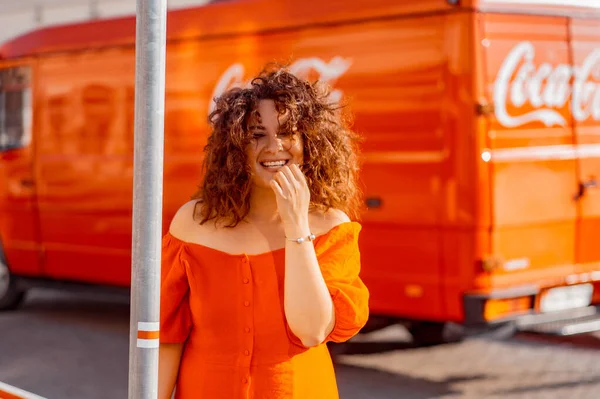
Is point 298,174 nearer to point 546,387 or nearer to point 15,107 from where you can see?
point 546,387

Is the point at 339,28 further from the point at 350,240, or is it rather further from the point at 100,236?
the point at 350,240

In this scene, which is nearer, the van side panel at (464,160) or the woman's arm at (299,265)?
the woman's arm at (299,265)

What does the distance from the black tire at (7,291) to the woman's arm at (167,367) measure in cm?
697

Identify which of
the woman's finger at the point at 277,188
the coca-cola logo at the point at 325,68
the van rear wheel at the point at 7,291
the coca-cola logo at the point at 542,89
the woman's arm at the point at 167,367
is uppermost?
the coca-cola logo at the point at 325,68

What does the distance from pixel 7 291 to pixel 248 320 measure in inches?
284

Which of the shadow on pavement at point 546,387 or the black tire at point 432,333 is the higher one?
the black tire at point 432,333

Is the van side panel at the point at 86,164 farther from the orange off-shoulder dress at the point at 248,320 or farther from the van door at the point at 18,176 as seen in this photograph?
the orange off-shoulder dress at the point at 248,320

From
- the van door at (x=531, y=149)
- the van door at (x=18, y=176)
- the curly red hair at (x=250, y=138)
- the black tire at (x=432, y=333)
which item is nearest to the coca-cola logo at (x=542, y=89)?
the van door at (x=531, y=149)

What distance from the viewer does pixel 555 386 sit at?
6172mm

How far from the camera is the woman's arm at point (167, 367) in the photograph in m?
2.51

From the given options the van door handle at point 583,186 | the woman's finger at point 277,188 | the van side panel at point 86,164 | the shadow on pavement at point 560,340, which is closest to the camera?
the woman's finger at point 277,188

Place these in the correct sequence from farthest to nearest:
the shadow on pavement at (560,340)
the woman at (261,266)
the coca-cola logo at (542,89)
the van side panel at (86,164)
→ the van side panel at (86,164)
the shadow on pavement at (560,340)
the coca-cola logo at (542,89)
the woman at (261,266)

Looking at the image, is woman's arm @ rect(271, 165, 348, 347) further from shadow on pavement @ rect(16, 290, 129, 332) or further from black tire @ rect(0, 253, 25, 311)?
black tire @ rect(0, 253, 25, 311)

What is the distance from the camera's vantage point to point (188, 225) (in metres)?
2.54
